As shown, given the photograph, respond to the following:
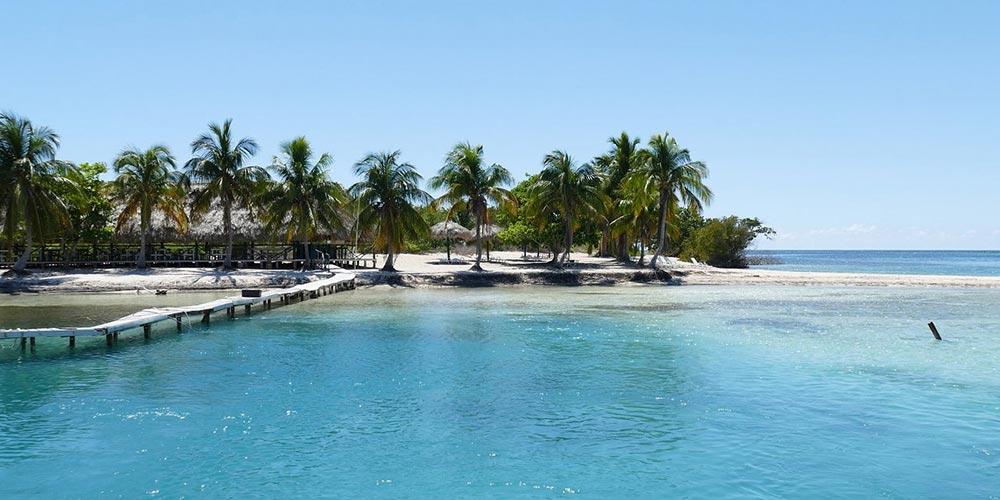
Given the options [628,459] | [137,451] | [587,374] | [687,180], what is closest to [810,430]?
[628,459]

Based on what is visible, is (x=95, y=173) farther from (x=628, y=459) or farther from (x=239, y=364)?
(x=628, y=459)

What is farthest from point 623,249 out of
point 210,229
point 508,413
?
point 508,413

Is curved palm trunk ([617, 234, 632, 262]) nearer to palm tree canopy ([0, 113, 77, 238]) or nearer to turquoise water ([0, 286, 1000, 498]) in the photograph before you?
turquoise water ([0, 286, 1000, 498])

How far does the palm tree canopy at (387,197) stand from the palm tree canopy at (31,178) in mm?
13577

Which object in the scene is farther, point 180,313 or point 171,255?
point 171,255

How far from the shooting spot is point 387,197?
122 ft

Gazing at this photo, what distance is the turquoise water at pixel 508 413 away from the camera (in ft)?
24.9

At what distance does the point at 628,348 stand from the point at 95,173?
3446cm

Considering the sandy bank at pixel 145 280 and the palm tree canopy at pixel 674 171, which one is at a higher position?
the palm tree canopy at pixel 674 171

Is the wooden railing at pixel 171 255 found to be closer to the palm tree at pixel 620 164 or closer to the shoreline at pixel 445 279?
the shoreline at pixel 445 279

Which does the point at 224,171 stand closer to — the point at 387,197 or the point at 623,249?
the point at 387,197

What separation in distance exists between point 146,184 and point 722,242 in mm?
37345

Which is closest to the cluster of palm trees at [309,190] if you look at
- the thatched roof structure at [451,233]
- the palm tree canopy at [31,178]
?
the palm tree canopy at [31,178]

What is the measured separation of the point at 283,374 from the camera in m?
13.1
